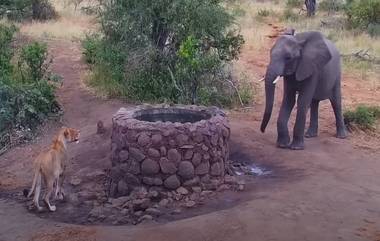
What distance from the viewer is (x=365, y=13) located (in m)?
21.3

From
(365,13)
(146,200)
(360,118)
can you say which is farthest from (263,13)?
(146,200)

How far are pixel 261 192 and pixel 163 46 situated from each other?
5476 mm

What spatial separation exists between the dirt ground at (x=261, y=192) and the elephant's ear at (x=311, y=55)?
1147mm

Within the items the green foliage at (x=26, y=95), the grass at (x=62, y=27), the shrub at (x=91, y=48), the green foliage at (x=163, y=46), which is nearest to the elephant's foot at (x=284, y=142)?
the green foliage at (x=163, y=46)

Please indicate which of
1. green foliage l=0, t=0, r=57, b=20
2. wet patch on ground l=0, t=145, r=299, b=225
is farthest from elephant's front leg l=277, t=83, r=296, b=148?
green foliage l=0, t=0, r=57, b=20

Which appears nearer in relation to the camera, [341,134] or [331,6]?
[341,134]

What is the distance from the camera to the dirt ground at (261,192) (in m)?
6.77

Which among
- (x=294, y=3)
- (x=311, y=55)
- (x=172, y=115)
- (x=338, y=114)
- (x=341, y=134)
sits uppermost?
(x=294, y=3)

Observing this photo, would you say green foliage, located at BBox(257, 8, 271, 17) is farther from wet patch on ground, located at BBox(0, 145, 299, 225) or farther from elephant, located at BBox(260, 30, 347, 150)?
wet patch on ground, located at BBox(0, 145, 299, 225)

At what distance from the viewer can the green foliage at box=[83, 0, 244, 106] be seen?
1202 centimetres

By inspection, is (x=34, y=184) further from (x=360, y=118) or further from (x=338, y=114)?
(x=360, y=118)

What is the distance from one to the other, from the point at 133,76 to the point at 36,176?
4.94 m

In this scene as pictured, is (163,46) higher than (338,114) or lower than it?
higher

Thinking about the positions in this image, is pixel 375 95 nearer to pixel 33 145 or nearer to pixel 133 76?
pixel 133 76
